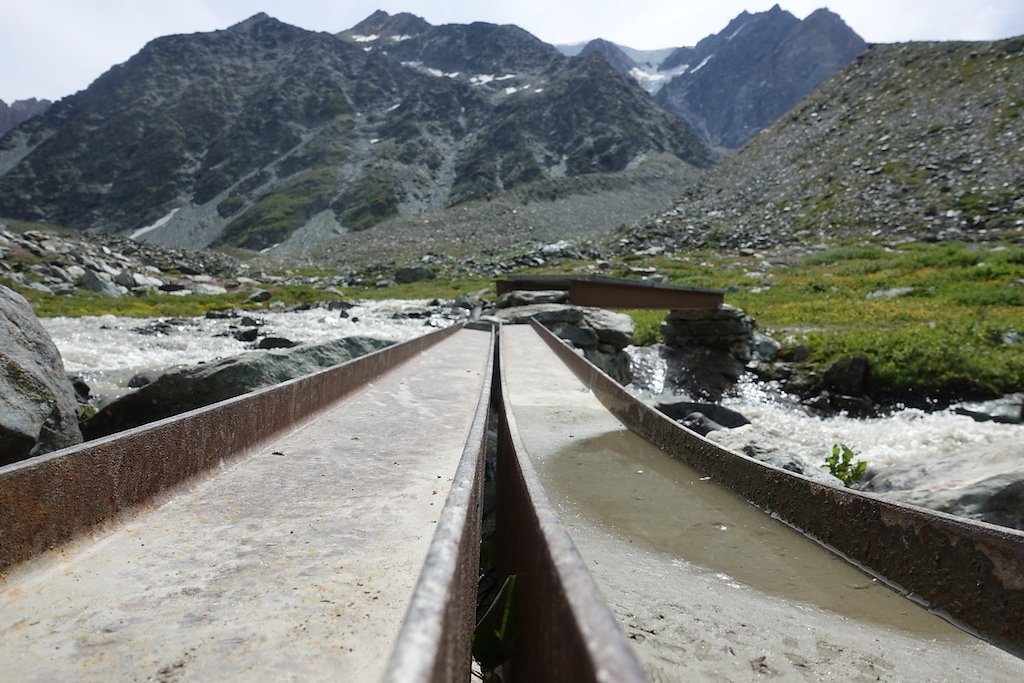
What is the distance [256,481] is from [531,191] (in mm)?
96044

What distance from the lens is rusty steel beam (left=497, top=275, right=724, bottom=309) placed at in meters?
15.4

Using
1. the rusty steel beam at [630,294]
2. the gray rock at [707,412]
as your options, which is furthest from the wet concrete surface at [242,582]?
the rusty steel beam at [630,294]

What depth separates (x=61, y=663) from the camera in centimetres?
183

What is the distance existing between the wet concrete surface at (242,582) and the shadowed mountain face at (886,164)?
121 feet

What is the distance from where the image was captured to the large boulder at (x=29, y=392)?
179 inches

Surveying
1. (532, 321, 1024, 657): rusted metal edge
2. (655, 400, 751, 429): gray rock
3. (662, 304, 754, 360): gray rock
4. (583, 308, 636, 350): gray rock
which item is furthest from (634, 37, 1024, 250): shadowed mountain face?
(532, 321, 1024, 657): rusted metal edge

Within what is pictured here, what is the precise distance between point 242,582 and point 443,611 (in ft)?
4.74

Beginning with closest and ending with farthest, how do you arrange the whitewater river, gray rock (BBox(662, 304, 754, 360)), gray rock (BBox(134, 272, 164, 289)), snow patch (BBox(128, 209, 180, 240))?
the whitewater river → gray rock (BBox(662, 304, 754, 360)) → gray rock (BBox(134, 272, 164, 289)) → snow patch (BBox(128, 209, 180, 240))

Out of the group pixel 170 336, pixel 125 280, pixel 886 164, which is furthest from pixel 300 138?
pixel 170 336

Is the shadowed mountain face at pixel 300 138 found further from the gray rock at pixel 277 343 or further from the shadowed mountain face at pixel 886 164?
the gray rock at pixel 277 343

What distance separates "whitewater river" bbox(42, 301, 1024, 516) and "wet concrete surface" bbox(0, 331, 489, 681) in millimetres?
3853

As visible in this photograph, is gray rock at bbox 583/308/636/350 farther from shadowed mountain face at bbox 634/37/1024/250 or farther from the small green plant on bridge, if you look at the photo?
shadowed mountain face at bbox 634/37/1024/250

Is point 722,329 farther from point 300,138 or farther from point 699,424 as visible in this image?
point 300,138

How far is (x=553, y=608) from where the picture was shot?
1.44 m
